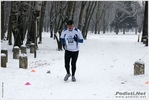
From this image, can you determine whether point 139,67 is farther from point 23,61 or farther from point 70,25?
point 23,61

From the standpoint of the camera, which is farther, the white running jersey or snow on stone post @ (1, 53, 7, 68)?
snow on stone post @ (1, 53, 7, 68)

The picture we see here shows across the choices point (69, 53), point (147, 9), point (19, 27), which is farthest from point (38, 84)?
point (147, 9)

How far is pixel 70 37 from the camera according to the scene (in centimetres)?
809

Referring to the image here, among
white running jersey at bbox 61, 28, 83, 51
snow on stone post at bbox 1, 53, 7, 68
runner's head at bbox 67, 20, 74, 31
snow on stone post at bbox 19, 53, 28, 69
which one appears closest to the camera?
runner's head at bbox 67, 20, 74, 31

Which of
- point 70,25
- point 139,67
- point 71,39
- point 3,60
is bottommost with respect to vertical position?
point 139,67

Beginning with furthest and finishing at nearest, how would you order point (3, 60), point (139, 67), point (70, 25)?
point (3, 60), point (139, 67), point (70, 25)

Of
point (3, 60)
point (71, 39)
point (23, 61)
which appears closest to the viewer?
point (71, 39)

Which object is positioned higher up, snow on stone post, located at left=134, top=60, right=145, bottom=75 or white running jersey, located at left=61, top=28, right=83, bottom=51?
white running jersey, located at left=61, top=28, right=83, bottom=51

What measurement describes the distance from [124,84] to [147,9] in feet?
54.1

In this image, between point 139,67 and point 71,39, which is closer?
point 71,39

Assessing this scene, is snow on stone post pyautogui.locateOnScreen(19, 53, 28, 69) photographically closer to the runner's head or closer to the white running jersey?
the white running jersey

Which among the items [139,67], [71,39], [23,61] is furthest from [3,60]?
[139,67]

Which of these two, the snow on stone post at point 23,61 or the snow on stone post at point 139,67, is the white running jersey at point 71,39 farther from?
the snow on stone post at point 23,61

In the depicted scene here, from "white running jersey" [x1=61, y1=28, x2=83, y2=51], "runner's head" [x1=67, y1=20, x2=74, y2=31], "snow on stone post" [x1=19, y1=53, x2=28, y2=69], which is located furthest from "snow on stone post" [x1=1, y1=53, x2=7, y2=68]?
"runner's head" [x1=67, y1=20, x2=74, y2=31]
